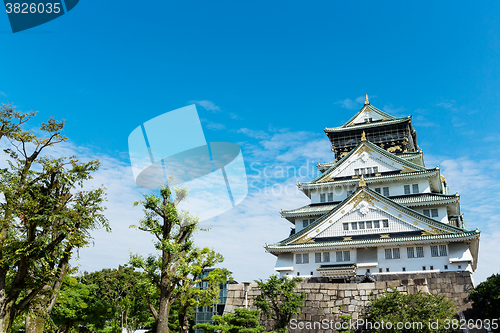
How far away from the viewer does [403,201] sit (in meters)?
37.5

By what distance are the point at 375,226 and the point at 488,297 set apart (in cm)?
1311

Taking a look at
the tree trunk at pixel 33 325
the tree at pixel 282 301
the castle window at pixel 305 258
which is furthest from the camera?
the castle window at pixel 305 258

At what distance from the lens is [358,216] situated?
35.2 meters

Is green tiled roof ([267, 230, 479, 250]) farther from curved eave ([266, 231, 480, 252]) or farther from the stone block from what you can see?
the stone block

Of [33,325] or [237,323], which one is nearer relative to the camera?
[33,325]

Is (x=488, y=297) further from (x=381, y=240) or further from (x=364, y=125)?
(x=364, y=125)

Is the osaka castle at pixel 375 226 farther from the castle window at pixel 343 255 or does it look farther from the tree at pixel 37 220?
the tree at pixel 37 220

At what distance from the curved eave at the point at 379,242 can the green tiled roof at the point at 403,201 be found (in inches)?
212

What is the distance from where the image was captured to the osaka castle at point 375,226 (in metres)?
31.4

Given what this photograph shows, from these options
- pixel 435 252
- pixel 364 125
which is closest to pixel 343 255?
pixel 435 252

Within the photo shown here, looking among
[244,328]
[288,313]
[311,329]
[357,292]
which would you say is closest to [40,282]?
[244,328]

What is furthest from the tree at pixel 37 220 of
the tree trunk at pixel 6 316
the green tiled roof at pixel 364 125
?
the green tiled roof at pixel 364 125

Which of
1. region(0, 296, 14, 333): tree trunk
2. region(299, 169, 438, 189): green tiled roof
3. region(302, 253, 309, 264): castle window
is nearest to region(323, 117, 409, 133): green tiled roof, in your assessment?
region(299, 169, 438, 189): green tiled roof

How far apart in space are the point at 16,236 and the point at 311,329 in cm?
1765
